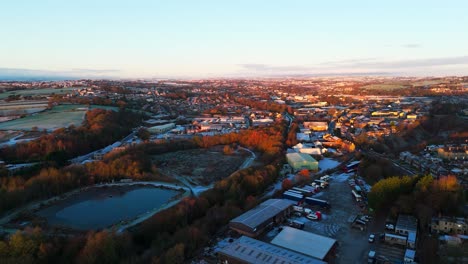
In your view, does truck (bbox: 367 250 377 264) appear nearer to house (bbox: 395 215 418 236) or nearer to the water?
house (bbox: 395 215 418 236)

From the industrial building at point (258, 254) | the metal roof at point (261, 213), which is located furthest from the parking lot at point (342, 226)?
the industrial building at point (258, 254)

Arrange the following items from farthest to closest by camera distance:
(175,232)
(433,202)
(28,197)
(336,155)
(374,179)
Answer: (336,155) < (374,179) < (28,197) < (433,202) < (175,232)

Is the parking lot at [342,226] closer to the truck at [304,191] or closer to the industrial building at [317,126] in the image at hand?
the truck at [304,191]

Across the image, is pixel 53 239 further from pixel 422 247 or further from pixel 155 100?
pixel 155 100

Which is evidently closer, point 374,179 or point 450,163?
point 374,179

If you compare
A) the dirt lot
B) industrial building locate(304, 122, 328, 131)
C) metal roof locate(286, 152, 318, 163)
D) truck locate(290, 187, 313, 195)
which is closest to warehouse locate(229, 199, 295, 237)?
truck locate(290, 187, 313, 195)

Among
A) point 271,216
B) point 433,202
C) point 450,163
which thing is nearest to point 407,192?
point 433,202
